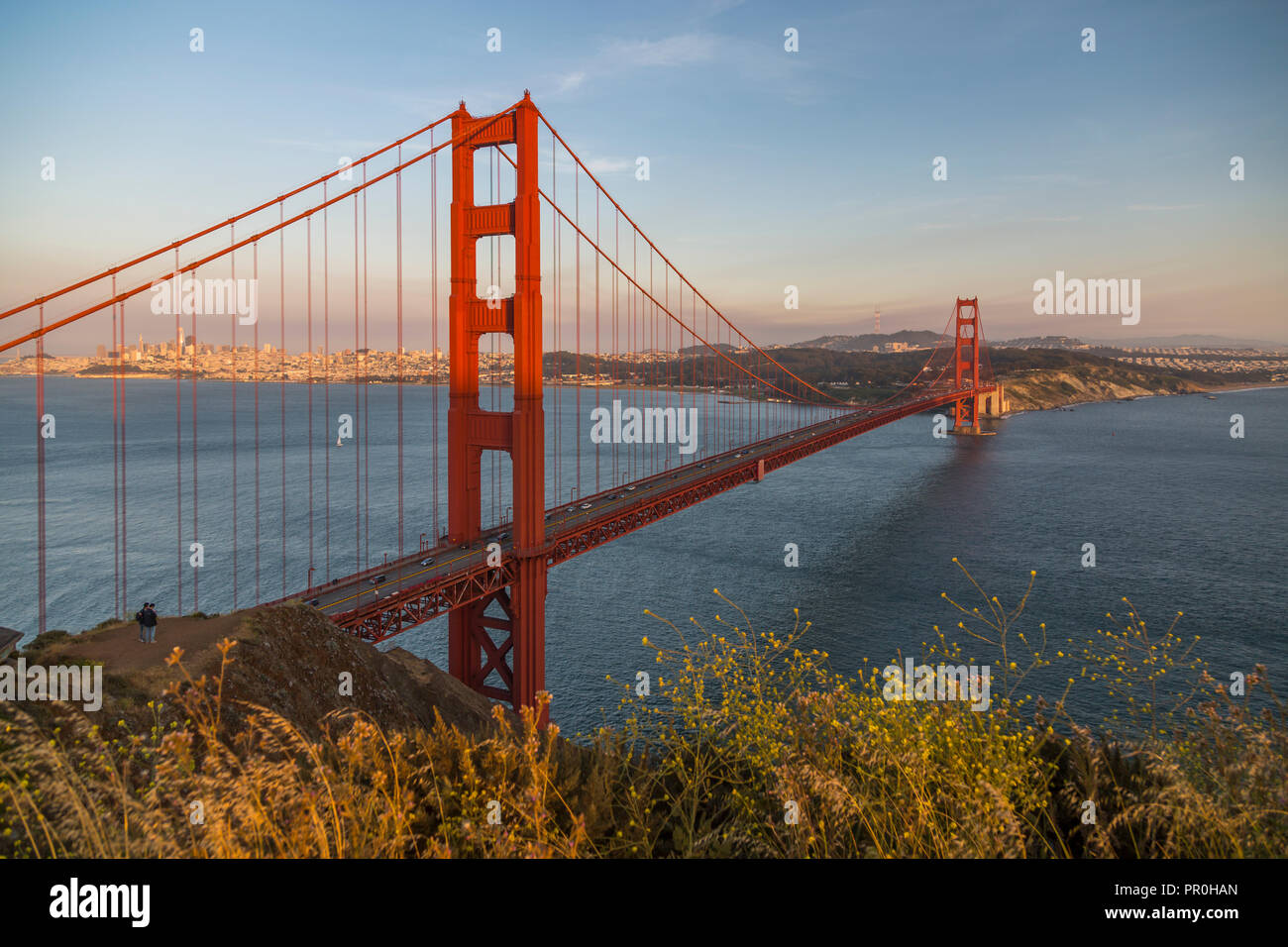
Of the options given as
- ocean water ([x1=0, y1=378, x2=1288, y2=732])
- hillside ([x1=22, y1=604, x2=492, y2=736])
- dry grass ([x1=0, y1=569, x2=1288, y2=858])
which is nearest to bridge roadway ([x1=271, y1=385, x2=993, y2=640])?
hillside ([x1=22, y1=604, x2=492, y2=736])

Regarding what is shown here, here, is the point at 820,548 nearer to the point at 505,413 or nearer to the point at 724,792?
the point at 505,413

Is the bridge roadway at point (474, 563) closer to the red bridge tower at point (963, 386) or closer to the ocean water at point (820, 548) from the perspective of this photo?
the ocean water at point (820, 548)

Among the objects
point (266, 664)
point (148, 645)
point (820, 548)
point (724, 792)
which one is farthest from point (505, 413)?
point (820, 548)
